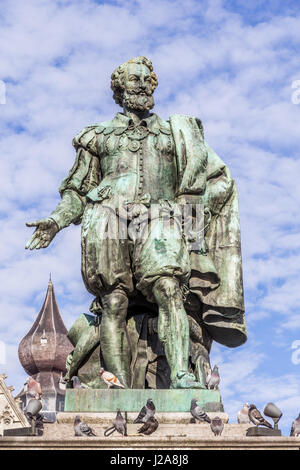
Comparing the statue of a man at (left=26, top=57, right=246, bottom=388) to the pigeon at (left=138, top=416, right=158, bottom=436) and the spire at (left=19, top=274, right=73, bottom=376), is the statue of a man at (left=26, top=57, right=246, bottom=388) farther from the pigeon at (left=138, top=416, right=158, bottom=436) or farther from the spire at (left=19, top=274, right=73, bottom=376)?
the spire at (left=19, top=274, right=73, bottom=376)

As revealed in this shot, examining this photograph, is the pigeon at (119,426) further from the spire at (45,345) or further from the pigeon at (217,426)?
the spire at (45,345)

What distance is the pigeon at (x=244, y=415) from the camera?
12395 mm

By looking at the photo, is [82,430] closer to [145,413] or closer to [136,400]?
[145,413]

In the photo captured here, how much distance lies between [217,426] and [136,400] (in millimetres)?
1286

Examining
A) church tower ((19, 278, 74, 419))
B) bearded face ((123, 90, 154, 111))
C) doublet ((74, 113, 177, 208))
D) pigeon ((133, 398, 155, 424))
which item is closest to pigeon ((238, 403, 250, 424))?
pigeon ((133, 398, 155, 424))

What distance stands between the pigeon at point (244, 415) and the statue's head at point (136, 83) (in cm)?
427

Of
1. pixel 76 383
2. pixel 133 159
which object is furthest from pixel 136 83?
pixel 76 383

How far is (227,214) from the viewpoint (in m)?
13.8

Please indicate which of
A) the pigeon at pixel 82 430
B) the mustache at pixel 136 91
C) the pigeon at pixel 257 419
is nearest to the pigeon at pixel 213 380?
the pigeon at pixel 257 419

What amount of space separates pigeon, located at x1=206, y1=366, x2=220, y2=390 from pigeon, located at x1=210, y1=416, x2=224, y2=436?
1.26m

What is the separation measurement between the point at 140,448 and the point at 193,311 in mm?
3116

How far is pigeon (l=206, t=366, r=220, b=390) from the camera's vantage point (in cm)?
1245

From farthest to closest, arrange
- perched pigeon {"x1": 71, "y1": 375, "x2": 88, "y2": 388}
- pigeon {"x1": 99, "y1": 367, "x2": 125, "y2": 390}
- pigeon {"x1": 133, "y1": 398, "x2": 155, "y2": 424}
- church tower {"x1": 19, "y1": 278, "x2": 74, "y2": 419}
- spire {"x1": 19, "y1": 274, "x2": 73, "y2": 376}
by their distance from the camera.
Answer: spire {"x1": 19, "y1": 274, "x2": 73, "y2": 376} → church tower {"x1": 19, "y1": 278, "x2": 74, "y2": 419} → perched pigeon {"x1": 71, "y1": 375, "x2": 88, "y2": 388} → pigeon {"x1": 99, "y1": 367, "x2": 125, "y2": 390} → pigeon {"x1": 133, "y1": 398, "x2": 155, "y2": 424}
